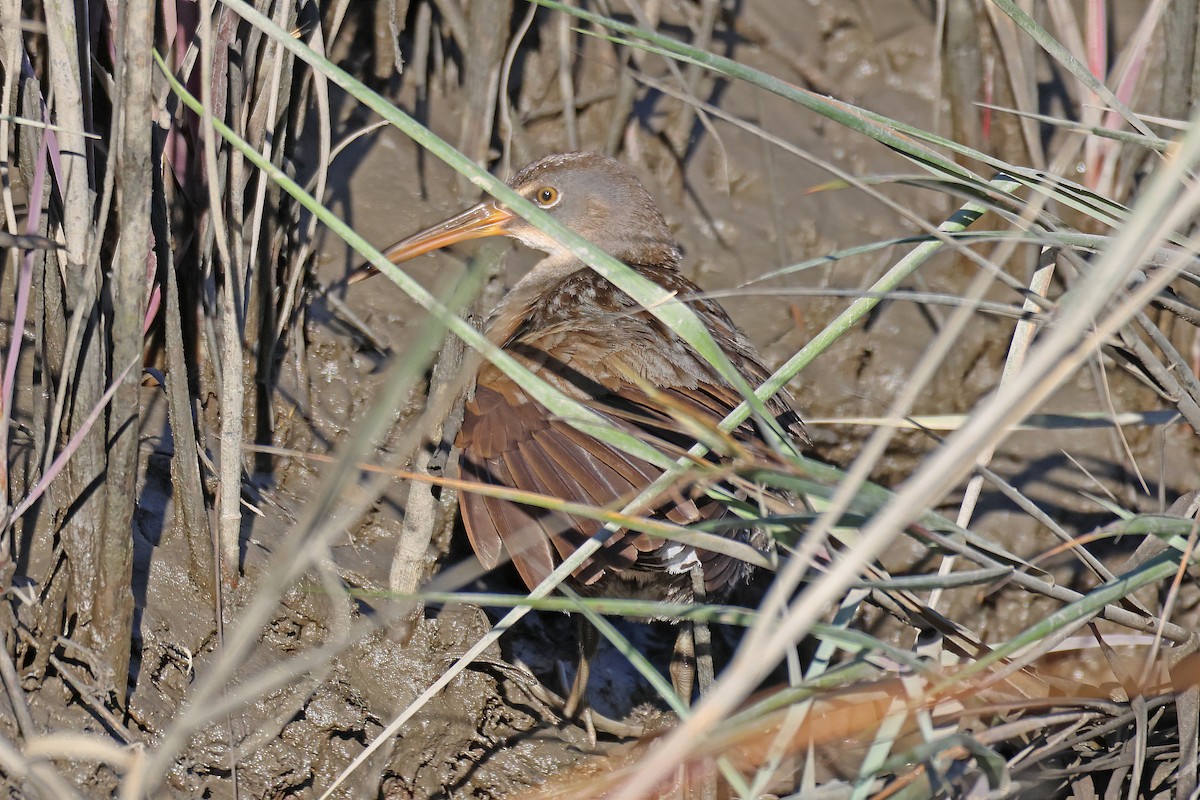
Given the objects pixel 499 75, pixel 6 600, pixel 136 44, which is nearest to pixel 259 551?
pixel 6 600

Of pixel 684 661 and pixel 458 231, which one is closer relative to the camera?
pixel 684 661

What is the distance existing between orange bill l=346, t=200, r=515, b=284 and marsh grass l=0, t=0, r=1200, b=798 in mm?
306

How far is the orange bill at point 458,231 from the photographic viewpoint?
3.27 metres

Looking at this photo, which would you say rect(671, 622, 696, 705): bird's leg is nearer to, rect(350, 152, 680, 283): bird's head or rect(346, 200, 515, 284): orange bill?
rect(350, 152, 680, 283): bird's head

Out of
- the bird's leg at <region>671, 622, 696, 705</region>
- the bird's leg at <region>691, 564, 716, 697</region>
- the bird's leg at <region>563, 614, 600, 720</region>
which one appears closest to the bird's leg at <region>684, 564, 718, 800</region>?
the bird's leg at <region>691, 564, 716, 697</region>

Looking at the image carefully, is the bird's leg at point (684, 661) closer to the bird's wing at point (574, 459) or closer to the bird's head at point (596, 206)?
the bird's wing at point (574, 459)

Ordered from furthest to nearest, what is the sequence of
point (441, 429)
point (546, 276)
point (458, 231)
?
point (546, 276) → point (458, 231) → point (441, 429)

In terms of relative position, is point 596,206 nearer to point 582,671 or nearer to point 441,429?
point 441,429

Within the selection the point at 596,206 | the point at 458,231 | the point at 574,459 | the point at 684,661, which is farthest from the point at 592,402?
the point at 596,206

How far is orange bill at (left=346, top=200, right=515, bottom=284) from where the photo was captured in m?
3.27

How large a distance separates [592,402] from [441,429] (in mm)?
675

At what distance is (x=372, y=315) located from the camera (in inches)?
138

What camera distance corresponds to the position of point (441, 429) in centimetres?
292

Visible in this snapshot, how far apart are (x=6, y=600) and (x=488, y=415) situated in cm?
105
